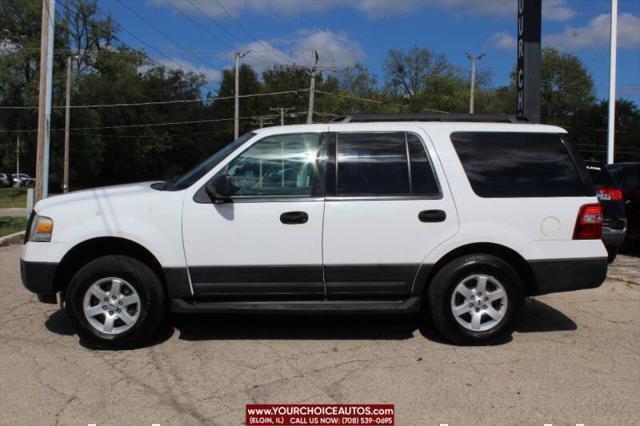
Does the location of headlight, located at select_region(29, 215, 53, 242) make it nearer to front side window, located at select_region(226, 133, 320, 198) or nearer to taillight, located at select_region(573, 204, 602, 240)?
front side window, located at select_region(226, 133, 320, 198)

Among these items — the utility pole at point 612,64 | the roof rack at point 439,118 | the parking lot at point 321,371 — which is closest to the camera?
the parking lot at point 321,371

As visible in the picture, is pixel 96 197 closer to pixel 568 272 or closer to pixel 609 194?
pixel 568 272

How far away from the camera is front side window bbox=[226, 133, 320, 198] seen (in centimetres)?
502

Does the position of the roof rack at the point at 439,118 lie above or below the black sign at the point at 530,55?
below

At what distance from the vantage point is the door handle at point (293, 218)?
4922 mm

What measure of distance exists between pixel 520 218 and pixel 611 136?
1299 centimetres

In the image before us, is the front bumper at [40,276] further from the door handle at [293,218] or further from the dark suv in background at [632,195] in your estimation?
the dark suv in background at [632,195]

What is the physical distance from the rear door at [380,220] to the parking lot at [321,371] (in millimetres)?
622

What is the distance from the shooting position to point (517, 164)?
5199mm

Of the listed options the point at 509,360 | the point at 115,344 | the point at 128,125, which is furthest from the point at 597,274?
the point at 128,125

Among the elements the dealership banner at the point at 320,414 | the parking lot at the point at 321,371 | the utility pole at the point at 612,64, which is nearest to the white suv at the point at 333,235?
the parking lot at the point at 321,371

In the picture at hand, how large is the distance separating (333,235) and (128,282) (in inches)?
69.0

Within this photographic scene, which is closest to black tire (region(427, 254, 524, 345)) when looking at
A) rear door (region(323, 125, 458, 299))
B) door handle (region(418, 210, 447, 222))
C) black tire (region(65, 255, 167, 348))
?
rear door (region(323, 125, 458, 299))

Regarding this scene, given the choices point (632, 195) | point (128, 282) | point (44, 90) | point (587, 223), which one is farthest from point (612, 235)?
point (44, 90)
